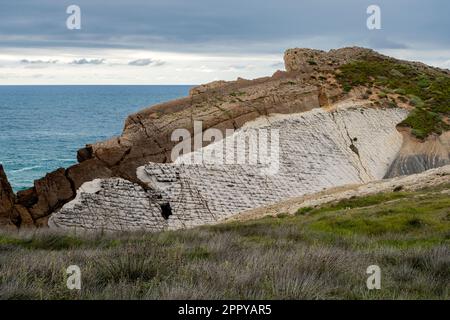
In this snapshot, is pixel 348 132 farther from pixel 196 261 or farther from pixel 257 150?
pixel 196 261

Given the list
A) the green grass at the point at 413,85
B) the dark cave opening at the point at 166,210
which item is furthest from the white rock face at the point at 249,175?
the green grass at the point at 413,85

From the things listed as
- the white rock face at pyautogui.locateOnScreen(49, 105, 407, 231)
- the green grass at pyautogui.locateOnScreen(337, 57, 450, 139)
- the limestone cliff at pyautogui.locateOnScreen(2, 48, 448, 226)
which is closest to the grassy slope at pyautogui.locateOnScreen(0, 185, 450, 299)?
the white rock face at pyautogui.locateOnScreen(49, 105, 407, 231)

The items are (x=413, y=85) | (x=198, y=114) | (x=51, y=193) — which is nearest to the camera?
(x=51, y=193)

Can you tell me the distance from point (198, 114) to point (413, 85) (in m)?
19.9

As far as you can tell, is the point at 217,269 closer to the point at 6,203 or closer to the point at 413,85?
the point at 6,203

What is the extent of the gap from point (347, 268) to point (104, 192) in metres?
20.5

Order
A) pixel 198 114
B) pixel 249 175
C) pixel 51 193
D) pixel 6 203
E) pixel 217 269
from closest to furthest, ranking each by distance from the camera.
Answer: pixel 217 269
pixel 6 203
pixel 51 193
pixel 249 175
pixel 198 114

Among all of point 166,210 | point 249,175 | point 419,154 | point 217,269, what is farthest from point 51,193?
point 419,154

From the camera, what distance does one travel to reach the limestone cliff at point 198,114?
29266 millimetres

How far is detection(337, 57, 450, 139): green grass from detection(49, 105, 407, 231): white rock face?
167cm

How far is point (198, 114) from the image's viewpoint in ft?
113

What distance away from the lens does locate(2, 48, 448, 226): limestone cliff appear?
2927cm

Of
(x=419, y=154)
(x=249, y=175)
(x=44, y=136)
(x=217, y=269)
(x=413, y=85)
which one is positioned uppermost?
(x=413, y=85)
